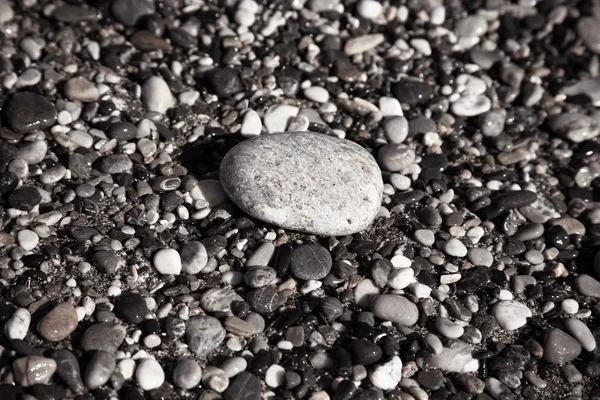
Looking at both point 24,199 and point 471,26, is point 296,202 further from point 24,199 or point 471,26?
point 471,26

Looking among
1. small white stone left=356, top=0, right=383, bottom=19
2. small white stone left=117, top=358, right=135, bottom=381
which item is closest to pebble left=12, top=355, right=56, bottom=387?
small white stone left=117, top=358, right=135, bottom=381

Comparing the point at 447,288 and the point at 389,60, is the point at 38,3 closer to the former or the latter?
the point at 389,60

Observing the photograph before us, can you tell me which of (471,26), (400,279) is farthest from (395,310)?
(471,26)

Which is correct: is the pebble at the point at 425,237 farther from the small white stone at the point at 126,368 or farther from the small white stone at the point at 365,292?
the small white stone at the point at 126,368

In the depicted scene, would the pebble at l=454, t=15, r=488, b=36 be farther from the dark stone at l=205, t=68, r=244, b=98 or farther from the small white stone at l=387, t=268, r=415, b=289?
the small white stone at l=387, t=268, r=415, b=289

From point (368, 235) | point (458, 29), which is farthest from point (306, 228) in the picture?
point (458, 29)

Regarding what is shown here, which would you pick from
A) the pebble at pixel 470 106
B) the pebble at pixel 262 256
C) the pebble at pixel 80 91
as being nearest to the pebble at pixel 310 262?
the pebble at pixel 262 256
